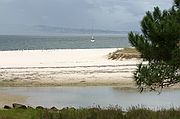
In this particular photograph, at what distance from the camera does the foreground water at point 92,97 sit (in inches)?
996

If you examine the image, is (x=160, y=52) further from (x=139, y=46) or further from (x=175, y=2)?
(x=175, y=2)

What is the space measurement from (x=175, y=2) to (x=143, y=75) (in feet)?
7.46

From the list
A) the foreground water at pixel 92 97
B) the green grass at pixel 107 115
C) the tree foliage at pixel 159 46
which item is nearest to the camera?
the tree foliage at pixel 159 46

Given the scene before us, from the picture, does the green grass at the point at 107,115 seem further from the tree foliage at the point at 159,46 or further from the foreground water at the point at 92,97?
the foreground water at the point at 92,97

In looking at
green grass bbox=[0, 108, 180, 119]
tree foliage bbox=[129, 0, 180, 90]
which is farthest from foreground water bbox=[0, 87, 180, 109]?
tree foliage bbox=[129, 0, 180, 90]

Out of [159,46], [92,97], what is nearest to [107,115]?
[159,46]

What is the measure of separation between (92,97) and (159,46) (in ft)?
53.2

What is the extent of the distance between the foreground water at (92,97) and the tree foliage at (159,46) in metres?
11.4

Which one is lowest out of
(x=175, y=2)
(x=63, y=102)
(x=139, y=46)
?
(x=63, y=102)

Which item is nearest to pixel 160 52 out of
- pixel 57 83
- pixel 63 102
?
pixel 63 102

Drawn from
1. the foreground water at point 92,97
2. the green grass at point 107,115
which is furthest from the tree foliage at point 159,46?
the foreground water at point 92,97

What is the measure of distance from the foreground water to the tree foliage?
37.4ft

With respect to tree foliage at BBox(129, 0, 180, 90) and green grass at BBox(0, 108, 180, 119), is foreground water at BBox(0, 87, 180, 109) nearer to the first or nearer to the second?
green grass at BBox(0, 108, 180, 119)

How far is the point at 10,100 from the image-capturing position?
90.6 feet
